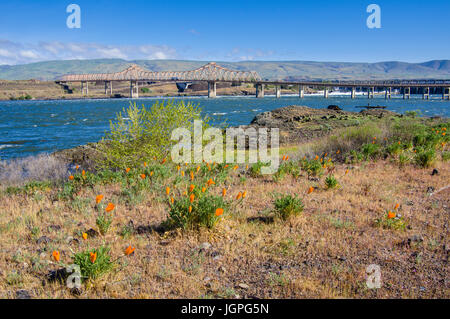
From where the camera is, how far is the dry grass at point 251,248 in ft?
13.8

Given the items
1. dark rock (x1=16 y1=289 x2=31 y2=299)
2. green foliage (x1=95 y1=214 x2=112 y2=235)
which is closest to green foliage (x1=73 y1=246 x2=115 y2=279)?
dark rock (x1=16 y1=289 x2=31 y2=299)

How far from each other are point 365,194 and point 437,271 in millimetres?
3386

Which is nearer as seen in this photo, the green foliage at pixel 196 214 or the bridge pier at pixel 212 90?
the green foliage at pixel 196 214

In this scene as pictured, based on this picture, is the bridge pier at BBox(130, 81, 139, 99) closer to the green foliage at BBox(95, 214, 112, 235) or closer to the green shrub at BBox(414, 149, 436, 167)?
the green shrub at BBox(414, 149, 436, 167)

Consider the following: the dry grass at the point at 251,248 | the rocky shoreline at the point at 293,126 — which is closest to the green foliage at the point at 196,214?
the dry grass at the point at 251,248

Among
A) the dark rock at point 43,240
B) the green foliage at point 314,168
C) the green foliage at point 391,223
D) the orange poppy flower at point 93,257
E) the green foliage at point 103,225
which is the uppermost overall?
the green foliage at point 314,168

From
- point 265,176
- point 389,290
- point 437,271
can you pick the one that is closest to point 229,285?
point 389,290

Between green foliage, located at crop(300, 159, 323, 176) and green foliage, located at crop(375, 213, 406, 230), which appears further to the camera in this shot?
green foliage, located at crop(300, 159, 323, 176)

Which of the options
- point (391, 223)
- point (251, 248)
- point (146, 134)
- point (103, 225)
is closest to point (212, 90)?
point (146, 134)

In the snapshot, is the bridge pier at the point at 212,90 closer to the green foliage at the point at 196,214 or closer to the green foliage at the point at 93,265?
the green foliage at the point at 196,214

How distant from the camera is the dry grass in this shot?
4215 mm

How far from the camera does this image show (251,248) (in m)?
5.29

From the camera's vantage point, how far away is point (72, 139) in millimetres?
30188
